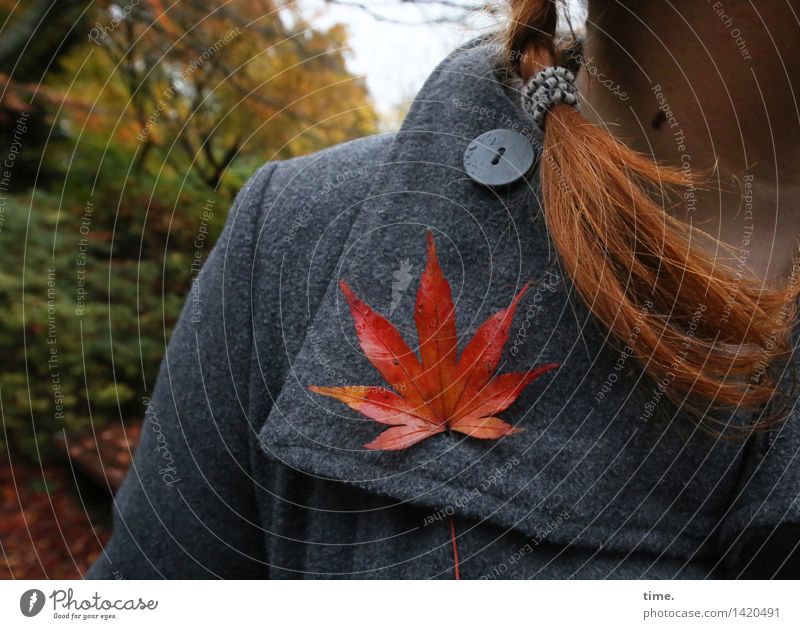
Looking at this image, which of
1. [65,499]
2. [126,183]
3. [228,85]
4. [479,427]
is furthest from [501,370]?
[65,499]

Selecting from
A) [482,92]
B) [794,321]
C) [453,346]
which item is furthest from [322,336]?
[794,321]

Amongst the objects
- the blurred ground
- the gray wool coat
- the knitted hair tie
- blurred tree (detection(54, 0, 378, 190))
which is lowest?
the blurred ground

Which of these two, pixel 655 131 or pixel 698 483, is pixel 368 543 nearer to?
pixel 698 483

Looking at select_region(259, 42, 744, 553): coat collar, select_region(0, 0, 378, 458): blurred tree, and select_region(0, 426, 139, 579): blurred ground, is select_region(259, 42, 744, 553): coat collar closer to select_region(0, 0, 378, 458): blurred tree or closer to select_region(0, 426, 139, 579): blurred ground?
select_region(0, 0, 378, 458): blurred tree

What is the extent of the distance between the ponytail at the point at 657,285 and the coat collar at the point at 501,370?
0.14 ft

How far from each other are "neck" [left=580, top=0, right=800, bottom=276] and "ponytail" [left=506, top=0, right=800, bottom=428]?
6cm

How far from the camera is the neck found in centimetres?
51

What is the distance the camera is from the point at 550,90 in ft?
1.66

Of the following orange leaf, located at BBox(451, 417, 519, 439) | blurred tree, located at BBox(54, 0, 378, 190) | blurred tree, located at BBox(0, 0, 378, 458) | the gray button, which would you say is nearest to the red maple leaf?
orange leaf, located at BBox(451, 417, 519, 439)

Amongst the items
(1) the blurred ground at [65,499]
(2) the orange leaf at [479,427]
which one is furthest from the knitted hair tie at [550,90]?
(1) the blurred ground at [65,499]

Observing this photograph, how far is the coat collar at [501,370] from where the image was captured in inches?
A: 19.5

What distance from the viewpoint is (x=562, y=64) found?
57 centimetres

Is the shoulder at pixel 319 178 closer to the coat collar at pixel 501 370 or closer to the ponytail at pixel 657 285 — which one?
the coat collar at pixel 501 370

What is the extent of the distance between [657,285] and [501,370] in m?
0.13
